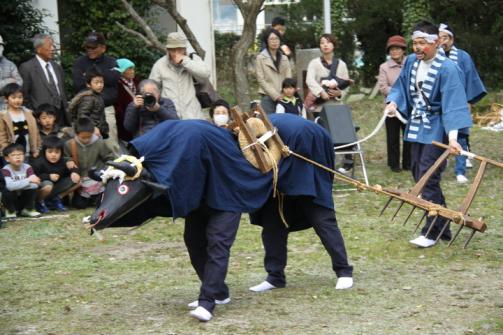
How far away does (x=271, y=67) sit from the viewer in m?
12.3

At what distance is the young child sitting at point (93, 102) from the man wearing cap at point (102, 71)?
0.31ft

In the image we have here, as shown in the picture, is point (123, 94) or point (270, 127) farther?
point (123, 94)

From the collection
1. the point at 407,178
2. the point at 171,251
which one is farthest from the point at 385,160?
the point at 171,251

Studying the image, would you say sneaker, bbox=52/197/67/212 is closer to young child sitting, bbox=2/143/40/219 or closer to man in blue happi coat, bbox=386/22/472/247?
young child sitting, bbox=2/143/40/219

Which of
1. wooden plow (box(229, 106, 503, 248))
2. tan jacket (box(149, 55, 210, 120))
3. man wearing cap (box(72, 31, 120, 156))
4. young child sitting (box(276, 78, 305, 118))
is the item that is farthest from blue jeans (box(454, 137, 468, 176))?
wooden plow (box(229, 106, 503, 248))

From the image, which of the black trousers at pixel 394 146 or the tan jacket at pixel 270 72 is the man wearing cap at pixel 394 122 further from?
the tan jacket at pixel 270 72

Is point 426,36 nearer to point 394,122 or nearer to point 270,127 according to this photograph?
point 270,127

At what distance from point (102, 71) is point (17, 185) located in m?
1.79

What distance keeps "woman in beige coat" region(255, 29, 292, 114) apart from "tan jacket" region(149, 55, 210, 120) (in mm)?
1140

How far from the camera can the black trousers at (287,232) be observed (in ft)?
22.7

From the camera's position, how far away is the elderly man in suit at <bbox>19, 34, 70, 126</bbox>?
1132 centimetres

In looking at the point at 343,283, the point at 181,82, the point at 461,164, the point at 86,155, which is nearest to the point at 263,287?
the point at 343,283

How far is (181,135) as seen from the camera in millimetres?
6199

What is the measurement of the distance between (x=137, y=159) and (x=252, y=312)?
49.6 inches
